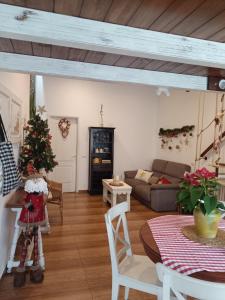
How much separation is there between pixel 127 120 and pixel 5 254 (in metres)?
5.01

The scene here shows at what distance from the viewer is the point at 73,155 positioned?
6.54 metres

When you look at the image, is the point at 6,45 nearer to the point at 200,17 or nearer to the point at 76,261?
the point at 200,17

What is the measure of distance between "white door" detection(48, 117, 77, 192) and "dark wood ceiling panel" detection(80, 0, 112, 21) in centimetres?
511

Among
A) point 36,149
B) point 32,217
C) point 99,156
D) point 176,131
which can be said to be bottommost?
point 32,217

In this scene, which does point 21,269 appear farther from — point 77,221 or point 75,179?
point 75,179

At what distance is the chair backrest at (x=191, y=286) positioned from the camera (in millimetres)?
1018

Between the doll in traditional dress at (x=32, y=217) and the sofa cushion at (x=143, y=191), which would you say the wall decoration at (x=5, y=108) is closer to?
the doll in traditional dress at (x=32, y=217)

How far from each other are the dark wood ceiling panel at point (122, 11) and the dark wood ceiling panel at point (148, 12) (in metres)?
0.03

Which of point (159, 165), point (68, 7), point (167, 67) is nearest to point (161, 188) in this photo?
point (159, 165)

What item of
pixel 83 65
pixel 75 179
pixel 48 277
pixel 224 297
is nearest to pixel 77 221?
pixel 48 277

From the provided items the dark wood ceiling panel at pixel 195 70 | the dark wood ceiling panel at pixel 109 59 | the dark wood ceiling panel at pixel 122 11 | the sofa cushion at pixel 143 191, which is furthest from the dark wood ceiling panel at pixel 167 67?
the sofa cushion at pixel 143 191

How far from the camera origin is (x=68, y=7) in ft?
4.25

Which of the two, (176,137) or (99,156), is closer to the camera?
(176,137)

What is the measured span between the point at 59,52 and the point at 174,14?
3.45 ft
